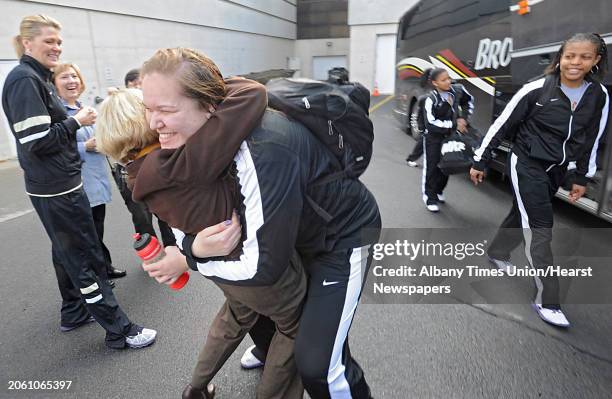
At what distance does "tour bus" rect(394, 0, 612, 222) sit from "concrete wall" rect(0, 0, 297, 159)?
29.0ft

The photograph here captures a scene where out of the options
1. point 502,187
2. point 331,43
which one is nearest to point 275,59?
point 331,43

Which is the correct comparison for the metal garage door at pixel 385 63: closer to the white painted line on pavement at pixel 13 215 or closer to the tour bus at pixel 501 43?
the tour bus at pixel 501 43

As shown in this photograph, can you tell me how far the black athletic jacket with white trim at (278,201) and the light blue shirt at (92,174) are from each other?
225 centimetres

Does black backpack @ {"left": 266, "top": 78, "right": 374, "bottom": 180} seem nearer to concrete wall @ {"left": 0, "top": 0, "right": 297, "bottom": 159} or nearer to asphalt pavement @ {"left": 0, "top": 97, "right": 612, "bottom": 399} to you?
asphalt pavement @ {"left": 0, "top": 97, "right": 612, "bottom": 399}

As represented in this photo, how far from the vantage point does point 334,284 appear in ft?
5.67

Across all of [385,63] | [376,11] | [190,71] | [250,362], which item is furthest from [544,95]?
[376,11]

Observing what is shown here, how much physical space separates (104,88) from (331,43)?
1899 cm

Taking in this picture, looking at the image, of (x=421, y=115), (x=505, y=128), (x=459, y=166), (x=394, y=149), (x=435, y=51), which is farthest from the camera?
(x=394, y=149)

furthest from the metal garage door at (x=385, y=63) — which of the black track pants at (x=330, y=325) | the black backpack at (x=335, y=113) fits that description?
the black track pants at (x=330, y=325)

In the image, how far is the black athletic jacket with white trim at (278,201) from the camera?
4.47 feet

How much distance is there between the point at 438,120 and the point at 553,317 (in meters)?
2.94

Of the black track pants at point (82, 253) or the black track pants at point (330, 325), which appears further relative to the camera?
the black track pants at point (82, 253)

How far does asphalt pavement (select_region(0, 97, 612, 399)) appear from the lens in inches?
92.0

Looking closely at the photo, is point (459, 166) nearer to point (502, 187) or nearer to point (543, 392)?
point (502, 187)
